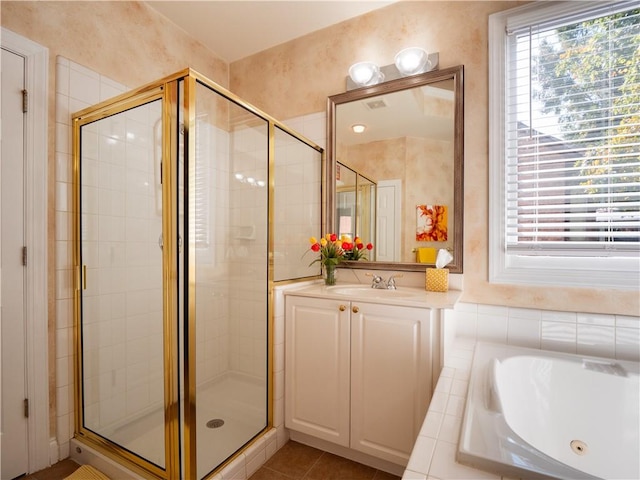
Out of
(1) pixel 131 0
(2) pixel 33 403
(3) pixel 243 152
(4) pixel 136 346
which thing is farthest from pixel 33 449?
(1) pixel 131 0

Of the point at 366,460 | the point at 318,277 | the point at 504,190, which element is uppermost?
the point at 504,190

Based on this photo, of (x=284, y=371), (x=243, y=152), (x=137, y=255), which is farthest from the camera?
(x=284, y=371)

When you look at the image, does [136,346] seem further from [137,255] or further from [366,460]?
[366,460]

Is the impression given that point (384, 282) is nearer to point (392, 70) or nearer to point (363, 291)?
point (363, 291)

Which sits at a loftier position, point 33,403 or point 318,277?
point 318,277

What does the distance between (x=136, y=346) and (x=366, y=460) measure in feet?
4.35

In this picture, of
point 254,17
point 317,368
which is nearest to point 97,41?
point 254,17

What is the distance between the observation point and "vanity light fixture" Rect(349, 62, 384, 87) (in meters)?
2.14

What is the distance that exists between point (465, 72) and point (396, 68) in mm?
436

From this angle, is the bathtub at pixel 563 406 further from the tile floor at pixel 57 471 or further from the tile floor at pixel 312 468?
the tile floor at pixel 57 471

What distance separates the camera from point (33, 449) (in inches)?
63.5

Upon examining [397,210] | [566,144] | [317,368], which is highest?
[566,144]

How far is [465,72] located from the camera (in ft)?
6.27

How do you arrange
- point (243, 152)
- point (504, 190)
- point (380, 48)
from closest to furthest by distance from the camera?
point (243, 152), point (504, 190), point (380, 48)
